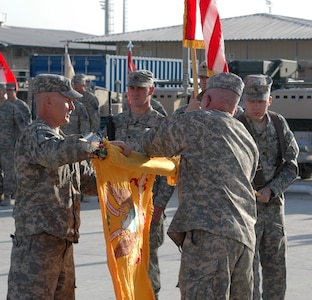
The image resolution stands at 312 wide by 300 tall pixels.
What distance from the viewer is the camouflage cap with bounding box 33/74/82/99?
240 inches

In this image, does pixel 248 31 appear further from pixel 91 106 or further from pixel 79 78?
pixel 79 78

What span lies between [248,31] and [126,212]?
42.3m

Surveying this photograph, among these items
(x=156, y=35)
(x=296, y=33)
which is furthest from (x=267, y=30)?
(x=156, y=35)

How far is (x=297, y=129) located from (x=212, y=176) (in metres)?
12.8

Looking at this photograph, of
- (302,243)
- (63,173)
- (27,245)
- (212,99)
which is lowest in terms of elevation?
(302,243)

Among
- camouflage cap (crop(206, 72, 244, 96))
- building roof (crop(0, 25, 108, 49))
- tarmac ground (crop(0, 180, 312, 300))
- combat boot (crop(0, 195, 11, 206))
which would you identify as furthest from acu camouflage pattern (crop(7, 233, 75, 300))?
building roof (crop(0, 25, 108, 49))

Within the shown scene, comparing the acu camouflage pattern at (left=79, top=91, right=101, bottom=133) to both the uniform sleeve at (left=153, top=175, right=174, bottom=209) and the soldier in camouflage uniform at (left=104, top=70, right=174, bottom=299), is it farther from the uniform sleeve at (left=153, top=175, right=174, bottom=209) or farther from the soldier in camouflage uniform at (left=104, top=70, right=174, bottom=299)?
the uniform sleeve at (left=153, top=175, right=174, bottom=209)

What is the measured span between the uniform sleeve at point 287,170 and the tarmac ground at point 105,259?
5.00 ft

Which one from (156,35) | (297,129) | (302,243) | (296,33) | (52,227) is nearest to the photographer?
(52,227)

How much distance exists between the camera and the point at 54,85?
6.10 meters

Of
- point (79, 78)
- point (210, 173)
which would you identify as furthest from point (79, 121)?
point (210, 173)

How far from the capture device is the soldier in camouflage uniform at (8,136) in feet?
49.8

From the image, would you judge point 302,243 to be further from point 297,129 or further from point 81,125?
point 297,129

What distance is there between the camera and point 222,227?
5672mm
